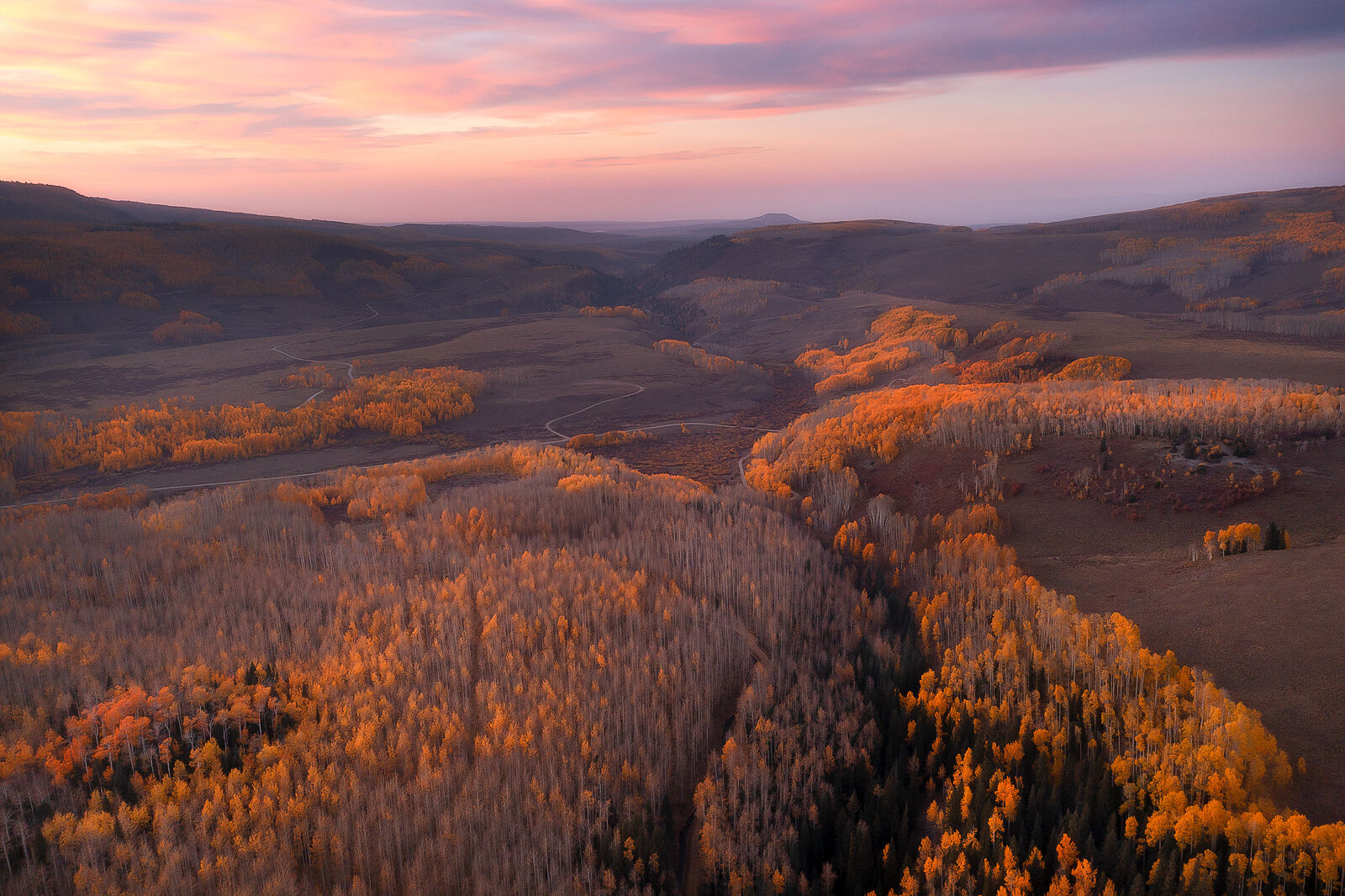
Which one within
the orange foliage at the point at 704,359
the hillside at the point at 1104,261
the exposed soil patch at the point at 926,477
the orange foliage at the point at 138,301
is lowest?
the exposed soil patch at the point at 926,477

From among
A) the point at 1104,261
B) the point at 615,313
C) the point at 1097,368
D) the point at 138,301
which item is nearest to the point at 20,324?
the point at 138,301

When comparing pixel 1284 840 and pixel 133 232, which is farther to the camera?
pixel 133 232

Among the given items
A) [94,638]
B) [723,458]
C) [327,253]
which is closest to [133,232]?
[327,253]

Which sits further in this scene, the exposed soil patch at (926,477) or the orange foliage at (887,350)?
the orange foliage at (887,350)

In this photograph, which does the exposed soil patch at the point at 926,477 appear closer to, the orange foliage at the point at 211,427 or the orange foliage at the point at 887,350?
the orange foliage at the point at 887,350

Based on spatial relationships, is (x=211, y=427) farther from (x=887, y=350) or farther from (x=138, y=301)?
(x=138, y=301)

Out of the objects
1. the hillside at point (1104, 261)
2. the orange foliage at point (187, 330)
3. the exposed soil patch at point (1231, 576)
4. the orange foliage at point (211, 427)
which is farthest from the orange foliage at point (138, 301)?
the exposed soil patch at point (1231, 576)

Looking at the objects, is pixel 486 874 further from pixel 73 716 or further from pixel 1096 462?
pixel 1096 462

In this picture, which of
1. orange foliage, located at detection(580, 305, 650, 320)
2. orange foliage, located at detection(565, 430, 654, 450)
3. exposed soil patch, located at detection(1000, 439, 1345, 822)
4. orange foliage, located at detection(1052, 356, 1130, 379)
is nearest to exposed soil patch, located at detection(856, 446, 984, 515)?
exposed soil patch, located at detection(1000, 439, 1345, 822)
